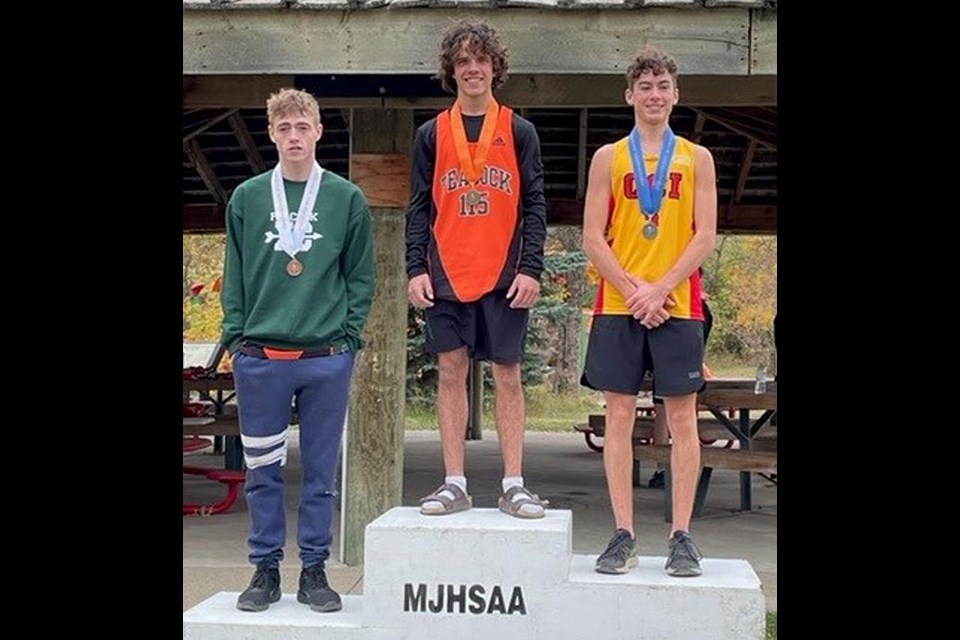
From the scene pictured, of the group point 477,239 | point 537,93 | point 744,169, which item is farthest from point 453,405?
point 744,169

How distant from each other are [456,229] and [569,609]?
1504mm

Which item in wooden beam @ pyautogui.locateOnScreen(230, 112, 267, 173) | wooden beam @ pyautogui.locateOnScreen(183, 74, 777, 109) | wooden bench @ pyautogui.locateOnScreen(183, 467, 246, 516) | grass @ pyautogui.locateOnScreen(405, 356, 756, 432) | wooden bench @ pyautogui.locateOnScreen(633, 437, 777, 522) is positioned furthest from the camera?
grass @ pyautogui.locateOnScreen(405, 356, 756, 432)

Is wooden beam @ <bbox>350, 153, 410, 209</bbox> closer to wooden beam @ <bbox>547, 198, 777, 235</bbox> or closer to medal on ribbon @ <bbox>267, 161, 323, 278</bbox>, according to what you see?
medal on ribbon @ <bbox>267, 161, 323, 278</bbox>

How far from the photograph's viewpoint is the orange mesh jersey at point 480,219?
183 inches

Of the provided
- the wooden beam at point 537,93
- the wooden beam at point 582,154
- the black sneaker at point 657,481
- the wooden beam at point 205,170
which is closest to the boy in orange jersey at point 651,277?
the wooden beam at point 537,93

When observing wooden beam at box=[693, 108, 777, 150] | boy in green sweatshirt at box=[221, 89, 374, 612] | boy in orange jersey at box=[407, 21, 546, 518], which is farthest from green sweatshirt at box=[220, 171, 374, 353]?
wooden beam at box=[693, 108, 777, 150]

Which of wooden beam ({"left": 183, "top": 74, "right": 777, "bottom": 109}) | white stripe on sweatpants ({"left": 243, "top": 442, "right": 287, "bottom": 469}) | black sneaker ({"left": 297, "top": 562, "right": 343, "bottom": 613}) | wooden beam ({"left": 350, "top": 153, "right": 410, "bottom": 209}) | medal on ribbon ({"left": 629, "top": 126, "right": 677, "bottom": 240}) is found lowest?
black sneaker ({"left": 297, "top": 562, "right": 343, "bottom": 613})

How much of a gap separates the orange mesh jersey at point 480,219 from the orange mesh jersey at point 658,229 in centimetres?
39

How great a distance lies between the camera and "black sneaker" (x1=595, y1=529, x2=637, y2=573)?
15.1 ft

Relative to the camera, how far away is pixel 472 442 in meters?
16.0

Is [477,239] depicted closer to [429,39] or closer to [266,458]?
[266,458]

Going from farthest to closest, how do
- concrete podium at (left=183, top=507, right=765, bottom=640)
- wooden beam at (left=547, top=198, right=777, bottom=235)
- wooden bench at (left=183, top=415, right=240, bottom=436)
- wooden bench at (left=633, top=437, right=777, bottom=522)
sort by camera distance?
wooden beam at (left=547, top=198, right=777, bottom=235) → wooden bench at (left=183, top=415, right=240, bottom=436) → wooden bench at (left=633, top=437, right=777, bottom=522) → concrete podium at (left=183, top=507, right=765, bottom=640)

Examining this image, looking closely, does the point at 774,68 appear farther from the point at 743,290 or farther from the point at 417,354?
the point at 743,290

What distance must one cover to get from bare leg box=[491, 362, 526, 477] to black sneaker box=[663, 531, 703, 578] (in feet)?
2.24
